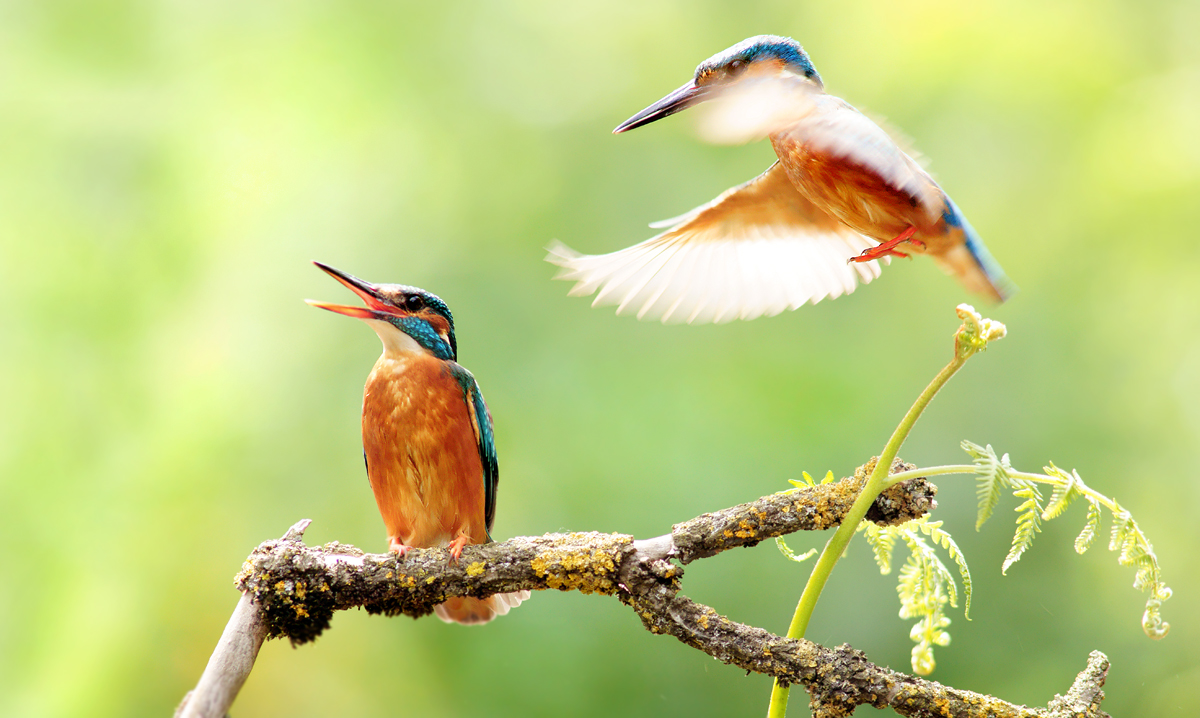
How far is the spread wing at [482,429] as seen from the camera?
207 cm

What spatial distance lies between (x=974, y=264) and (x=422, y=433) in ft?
4.20

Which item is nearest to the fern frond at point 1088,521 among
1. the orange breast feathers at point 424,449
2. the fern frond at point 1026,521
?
the fern frond at point 1026,521

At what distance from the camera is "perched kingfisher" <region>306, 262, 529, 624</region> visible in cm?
201

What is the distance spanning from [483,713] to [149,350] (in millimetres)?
2588

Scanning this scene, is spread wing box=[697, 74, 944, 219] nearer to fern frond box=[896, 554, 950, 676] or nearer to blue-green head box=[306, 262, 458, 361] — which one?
fern frond box=[896, 554, 950, 676]

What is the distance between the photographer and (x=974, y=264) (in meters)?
1.77

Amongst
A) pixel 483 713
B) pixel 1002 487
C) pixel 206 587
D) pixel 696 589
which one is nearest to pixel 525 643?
pixel 483 713

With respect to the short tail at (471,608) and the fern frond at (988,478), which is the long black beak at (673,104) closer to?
the fern frond at (988,478)

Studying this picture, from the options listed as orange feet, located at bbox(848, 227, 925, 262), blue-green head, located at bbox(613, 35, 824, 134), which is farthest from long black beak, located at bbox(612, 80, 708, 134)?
orange feet, located at bbox(848, 227, 925, 262)

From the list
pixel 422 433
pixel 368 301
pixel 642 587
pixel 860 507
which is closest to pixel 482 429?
pixel 422 433

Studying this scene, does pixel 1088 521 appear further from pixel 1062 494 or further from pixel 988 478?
pixel 988 478

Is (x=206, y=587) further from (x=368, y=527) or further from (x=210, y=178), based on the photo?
(x=210, y=178)

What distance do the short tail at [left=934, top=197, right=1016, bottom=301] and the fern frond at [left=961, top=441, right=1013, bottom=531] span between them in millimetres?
534

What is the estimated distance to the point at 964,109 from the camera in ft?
15.5
